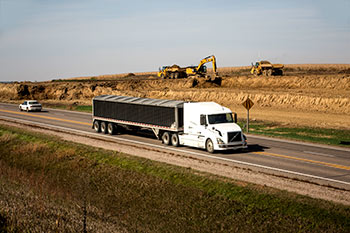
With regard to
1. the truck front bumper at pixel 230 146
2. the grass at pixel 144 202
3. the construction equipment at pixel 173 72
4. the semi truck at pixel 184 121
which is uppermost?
the construction equipment at pixel 173 72

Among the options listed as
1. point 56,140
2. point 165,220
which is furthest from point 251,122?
point 165,220

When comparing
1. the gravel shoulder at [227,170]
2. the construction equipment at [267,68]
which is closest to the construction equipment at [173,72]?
the construction equipment at [267,68]

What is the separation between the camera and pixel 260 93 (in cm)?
5925

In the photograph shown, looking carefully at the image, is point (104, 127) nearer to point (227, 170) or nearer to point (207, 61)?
point (227, 170)

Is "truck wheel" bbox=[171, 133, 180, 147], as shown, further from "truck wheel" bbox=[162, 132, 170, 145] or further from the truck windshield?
the truck windshield

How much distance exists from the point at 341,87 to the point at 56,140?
44.4 m

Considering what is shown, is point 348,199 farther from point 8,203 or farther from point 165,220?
point 8,203

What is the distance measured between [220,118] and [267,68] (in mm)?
53450

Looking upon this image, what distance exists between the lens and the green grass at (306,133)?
31156 millimetres

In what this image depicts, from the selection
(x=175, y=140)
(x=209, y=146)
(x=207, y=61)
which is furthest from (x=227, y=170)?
(x=207, y=61)

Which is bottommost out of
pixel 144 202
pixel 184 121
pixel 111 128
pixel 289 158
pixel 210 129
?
pixel 144 202

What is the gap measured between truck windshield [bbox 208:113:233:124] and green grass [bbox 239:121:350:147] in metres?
7.80

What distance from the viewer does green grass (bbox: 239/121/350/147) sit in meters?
31.2

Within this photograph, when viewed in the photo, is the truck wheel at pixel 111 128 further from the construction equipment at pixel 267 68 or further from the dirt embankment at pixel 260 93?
the construction equipment at pixel 267 68
